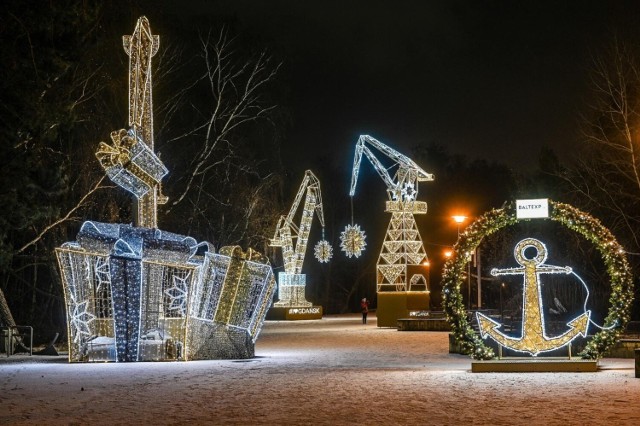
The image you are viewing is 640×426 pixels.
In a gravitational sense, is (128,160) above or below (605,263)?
above

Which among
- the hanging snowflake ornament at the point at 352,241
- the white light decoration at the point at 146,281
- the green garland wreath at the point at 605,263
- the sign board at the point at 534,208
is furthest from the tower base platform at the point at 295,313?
the sign board at the point at 534,208

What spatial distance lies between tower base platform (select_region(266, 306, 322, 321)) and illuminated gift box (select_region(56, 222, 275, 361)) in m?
31.4

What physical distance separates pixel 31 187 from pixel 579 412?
16825 mm

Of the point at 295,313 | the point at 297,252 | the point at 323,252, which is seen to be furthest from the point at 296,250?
the point at 295,313

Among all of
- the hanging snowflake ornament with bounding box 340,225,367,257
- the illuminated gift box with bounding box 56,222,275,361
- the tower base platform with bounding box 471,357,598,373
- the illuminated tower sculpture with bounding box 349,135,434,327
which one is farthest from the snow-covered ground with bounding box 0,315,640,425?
the hanging snowflake ornament with bounding box 340,225,367,257

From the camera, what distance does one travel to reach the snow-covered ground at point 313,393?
10305 mm

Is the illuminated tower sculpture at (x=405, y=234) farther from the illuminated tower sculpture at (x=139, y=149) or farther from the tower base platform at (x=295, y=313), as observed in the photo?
the illuminated tower sculpture at (x=139, y=149)

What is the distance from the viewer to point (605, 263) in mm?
16594

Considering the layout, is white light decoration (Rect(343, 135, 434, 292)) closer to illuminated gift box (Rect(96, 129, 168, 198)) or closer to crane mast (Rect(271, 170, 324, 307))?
crane mast (Rect(271, 170, 324, 307))

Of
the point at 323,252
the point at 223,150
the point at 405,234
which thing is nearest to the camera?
the point at 223,150

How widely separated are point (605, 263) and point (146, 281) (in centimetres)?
966

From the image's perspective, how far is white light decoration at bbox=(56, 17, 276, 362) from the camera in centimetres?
1814

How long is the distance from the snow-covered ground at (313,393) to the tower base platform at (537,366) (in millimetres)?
300

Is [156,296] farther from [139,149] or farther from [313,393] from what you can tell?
[313,393]
